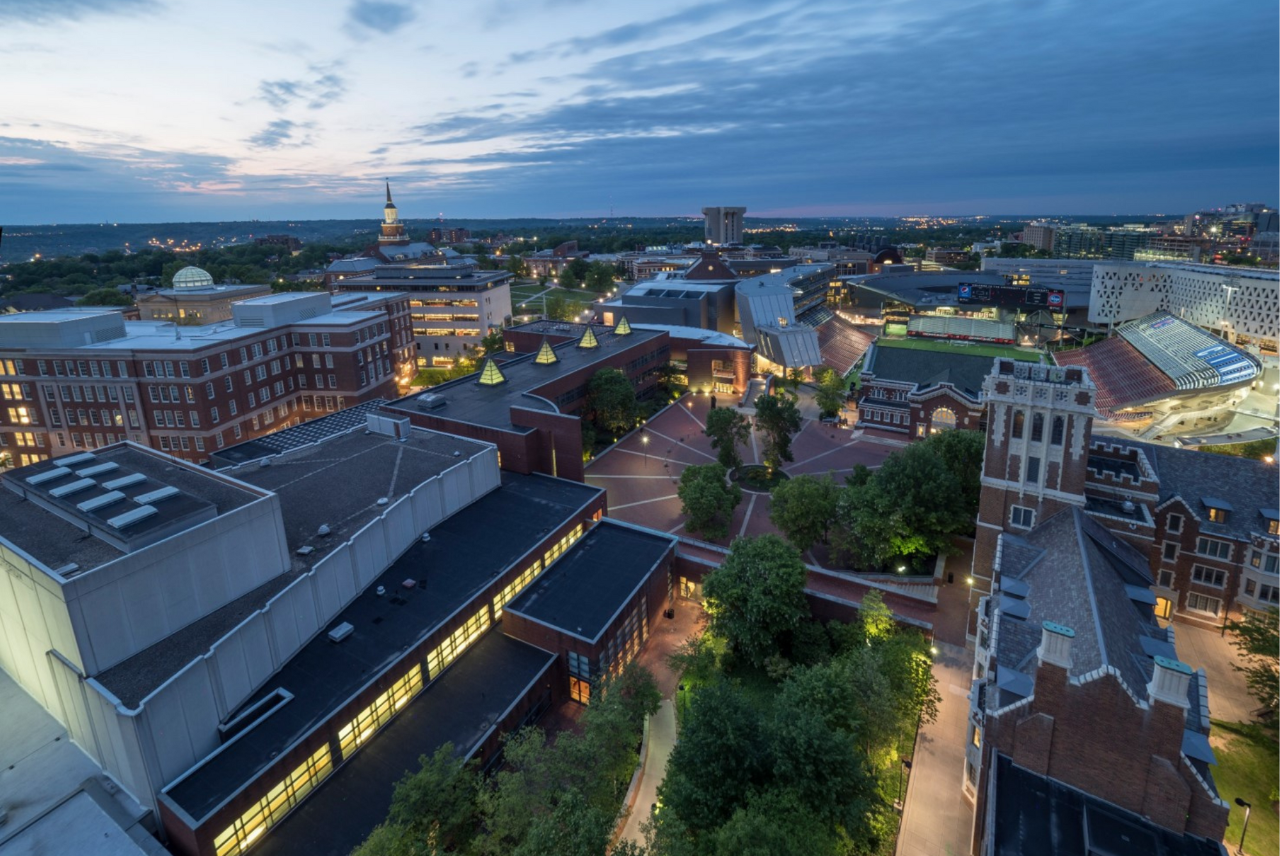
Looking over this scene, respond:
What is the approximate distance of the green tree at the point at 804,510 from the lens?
51.7 metres

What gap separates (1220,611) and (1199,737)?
2484 centimetres

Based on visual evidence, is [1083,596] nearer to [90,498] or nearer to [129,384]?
[90,498]

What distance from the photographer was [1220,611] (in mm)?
43156

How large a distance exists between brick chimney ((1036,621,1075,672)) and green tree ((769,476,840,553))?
25.5m

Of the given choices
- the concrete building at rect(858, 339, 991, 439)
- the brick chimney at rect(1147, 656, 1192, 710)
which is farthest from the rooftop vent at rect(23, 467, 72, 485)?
the concrete building at rect(858, 339, 991, 439)

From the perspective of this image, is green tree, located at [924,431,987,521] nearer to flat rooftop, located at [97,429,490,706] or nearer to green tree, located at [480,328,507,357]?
flat rooftop, located at [97,429,490,706]

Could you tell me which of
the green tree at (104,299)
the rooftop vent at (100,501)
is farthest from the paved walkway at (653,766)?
the green tree at (104,299)

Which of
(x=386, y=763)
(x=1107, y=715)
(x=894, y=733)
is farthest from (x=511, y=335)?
(x=1107, y=715)

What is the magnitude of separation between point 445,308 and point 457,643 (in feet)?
351

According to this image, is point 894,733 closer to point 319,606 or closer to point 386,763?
point 386,763

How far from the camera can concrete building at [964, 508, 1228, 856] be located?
24359 mm

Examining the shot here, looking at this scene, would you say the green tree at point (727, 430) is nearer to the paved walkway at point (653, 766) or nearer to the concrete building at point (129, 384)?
the paved walkway at point (653, 766)

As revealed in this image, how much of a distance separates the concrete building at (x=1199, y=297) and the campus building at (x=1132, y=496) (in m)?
106

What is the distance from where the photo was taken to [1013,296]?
139875 mm
